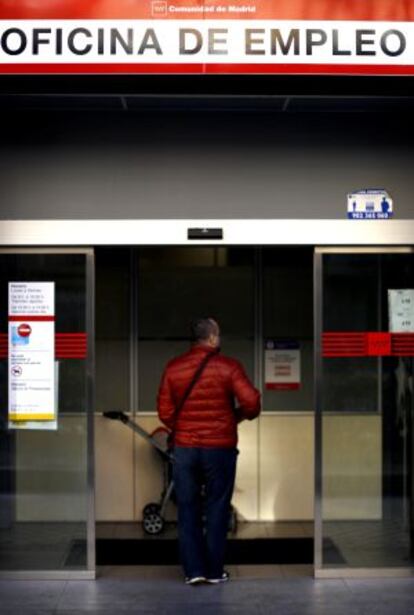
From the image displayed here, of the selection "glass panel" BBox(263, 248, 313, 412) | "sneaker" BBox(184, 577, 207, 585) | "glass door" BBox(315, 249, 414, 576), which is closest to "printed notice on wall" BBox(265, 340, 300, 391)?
"glass panel" BBox(263, 248, 313, 412)

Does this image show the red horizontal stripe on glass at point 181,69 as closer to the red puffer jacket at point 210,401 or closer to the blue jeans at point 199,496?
the red puffer jacket at point 210,401

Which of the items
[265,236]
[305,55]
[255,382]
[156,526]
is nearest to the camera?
[305,55]

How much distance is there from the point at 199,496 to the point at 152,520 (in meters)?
1.65

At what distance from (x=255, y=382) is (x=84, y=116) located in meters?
Answer: 3.14

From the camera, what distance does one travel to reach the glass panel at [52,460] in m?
8.01

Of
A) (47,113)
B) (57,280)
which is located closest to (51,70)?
(47,113)

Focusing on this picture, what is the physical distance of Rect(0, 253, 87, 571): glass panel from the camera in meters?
8.01

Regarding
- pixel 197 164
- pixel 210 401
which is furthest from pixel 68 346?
pixel 197 164

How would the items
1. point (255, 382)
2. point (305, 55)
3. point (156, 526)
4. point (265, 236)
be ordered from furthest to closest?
point (255, 382) → point (156, 526) → point (265, 236) → point (305, 55)

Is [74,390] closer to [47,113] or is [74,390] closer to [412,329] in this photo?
[47,113]

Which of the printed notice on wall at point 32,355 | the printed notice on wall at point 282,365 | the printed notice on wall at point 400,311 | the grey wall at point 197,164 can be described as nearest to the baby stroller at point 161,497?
the printed notice on wall at point 282,365

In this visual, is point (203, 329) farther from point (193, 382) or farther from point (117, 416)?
point (117, 416)

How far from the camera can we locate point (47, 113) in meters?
7.98

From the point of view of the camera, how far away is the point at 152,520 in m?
9.32
